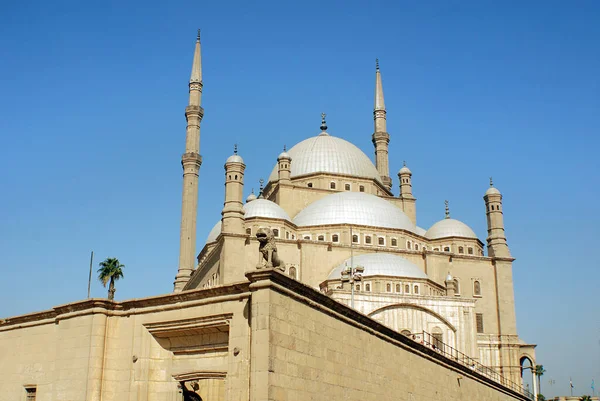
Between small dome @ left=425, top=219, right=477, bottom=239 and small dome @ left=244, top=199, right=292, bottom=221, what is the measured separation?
392 inches

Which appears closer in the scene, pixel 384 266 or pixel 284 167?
pixel 384 266

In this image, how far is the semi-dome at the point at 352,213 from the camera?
40.8 metres

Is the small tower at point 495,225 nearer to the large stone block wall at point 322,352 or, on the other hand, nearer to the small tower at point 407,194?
the small tower at point 407,194

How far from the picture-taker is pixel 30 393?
44.5 ft

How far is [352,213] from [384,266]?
6969 mm

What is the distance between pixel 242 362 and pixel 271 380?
0.81 meters

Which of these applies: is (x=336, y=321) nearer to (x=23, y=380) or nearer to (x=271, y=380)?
(x=271, y=380)

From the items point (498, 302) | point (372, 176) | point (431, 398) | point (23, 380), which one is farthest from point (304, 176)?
point (23, 380)

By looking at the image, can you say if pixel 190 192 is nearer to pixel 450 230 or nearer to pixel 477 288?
pixel 450 230

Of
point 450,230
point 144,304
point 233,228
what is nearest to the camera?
point 144,304

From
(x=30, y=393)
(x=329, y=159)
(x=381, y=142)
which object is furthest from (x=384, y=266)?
(x=30, y=393)

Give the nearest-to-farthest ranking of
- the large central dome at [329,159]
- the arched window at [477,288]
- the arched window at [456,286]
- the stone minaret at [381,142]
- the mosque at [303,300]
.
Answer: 1. the mosque at [303,300]
2. the arched window at [456,286]
3. the arched window at [477,288]
4. the large central dome at [329,159]
5. the stone minaret at [381,142]

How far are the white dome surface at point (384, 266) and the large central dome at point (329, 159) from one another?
1249cm

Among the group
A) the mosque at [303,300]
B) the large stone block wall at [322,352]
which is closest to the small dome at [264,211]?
the mosque at [303,300]
